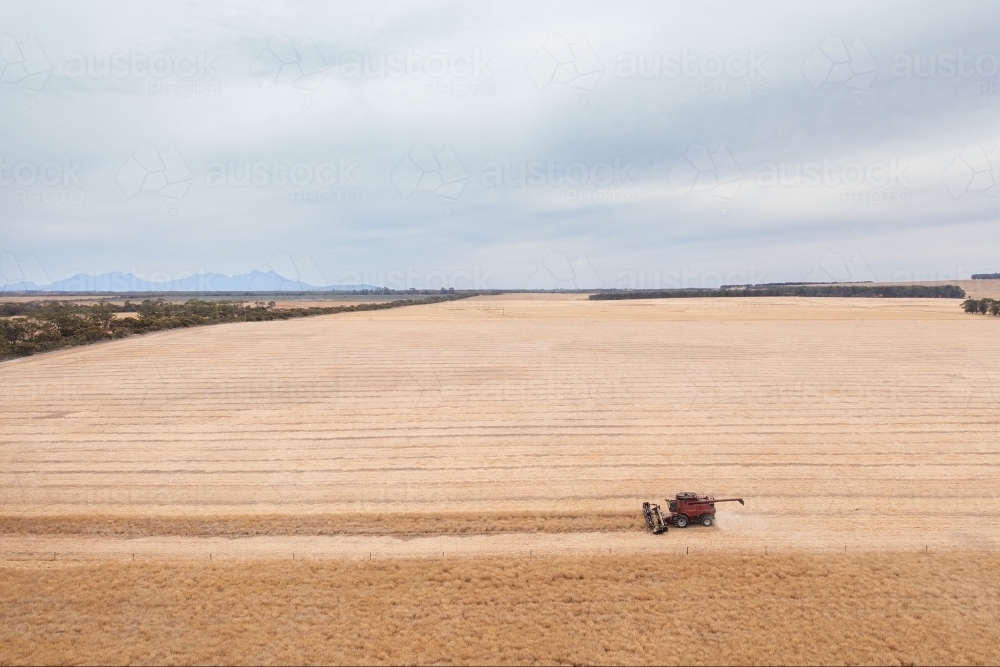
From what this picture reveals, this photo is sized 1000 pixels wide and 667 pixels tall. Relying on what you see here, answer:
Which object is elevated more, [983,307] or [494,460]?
[983,307]

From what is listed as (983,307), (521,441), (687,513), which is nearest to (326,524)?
(521,441)

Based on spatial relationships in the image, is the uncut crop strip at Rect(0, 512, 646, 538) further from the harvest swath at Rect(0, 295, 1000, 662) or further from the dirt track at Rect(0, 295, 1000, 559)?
the dirt track at Rect(0, 295, 1000, 559)

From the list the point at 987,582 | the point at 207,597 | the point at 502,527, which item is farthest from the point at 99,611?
the point at 987,582

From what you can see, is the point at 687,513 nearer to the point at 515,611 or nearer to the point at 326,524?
the point at 515,611

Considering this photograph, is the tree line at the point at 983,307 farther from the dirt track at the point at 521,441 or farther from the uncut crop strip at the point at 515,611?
the uncut crop strip at the point at 515,611

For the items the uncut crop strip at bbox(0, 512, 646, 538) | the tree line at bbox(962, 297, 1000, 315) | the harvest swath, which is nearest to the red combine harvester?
the harvest swath

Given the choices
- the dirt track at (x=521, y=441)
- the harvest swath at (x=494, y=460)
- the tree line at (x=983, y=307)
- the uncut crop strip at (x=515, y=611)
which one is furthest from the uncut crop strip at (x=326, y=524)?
the tree line at (x=983, y=307)
